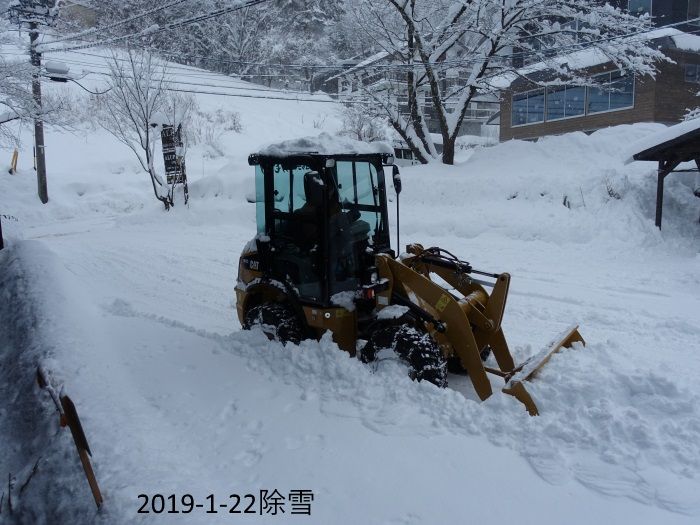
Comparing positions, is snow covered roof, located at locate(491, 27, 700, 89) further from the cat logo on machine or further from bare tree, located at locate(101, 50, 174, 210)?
the cat logo on machine

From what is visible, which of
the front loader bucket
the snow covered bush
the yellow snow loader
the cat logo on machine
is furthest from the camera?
the snow covered bush

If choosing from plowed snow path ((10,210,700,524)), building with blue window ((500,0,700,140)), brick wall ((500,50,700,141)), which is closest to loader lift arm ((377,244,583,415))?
plowed snow path ((10,210,700,524))

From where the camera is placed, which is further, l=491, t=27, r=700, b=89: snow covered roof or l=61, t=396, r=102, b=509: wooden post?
l=491, t=27, r=700, b=89: snow covered roof

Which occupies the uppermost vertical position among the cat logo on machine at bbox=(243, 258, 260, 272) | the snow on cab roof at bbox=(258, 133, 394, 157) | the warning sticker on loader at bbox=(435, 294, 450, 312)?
the snow on cab roof at bbox=(258, 133, 394, 157)

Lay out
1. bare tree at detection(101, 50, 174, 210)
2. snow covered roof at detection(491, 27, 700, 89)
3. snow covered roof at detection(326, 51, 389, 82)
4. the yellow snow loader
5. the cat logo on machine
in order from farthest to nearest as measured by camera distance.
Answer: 1. snow covered roof at detection(491, 27, 700, 89)
2. snow covered roof at detection(326, 51, 389, 82)
3. bare tree at detection(101, 50, 174, 210)
4. the cat logo on machine
5. the yellow snow loader

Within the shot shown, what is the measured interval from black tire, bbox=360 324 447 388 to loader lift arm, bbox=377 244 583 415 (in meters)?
0.17

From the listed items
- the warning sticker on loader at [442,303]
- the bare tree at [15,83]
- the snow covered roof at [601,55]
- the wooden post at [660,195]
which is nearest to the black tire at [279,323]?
the warning sticker on loader at [442,303]

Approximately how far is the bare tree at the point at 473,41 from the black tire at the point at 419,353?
13557mm

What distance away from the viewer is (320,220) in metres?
5.11

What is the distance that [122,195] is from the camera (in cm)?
2373

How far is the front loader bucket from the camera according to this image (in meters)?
4.14

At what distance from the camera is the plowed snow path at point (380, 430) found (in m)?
3.27

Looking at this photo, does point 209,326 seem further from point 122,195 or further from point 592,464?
point 122,195

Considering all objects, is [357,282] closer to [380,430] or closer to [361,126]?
[380,430]
